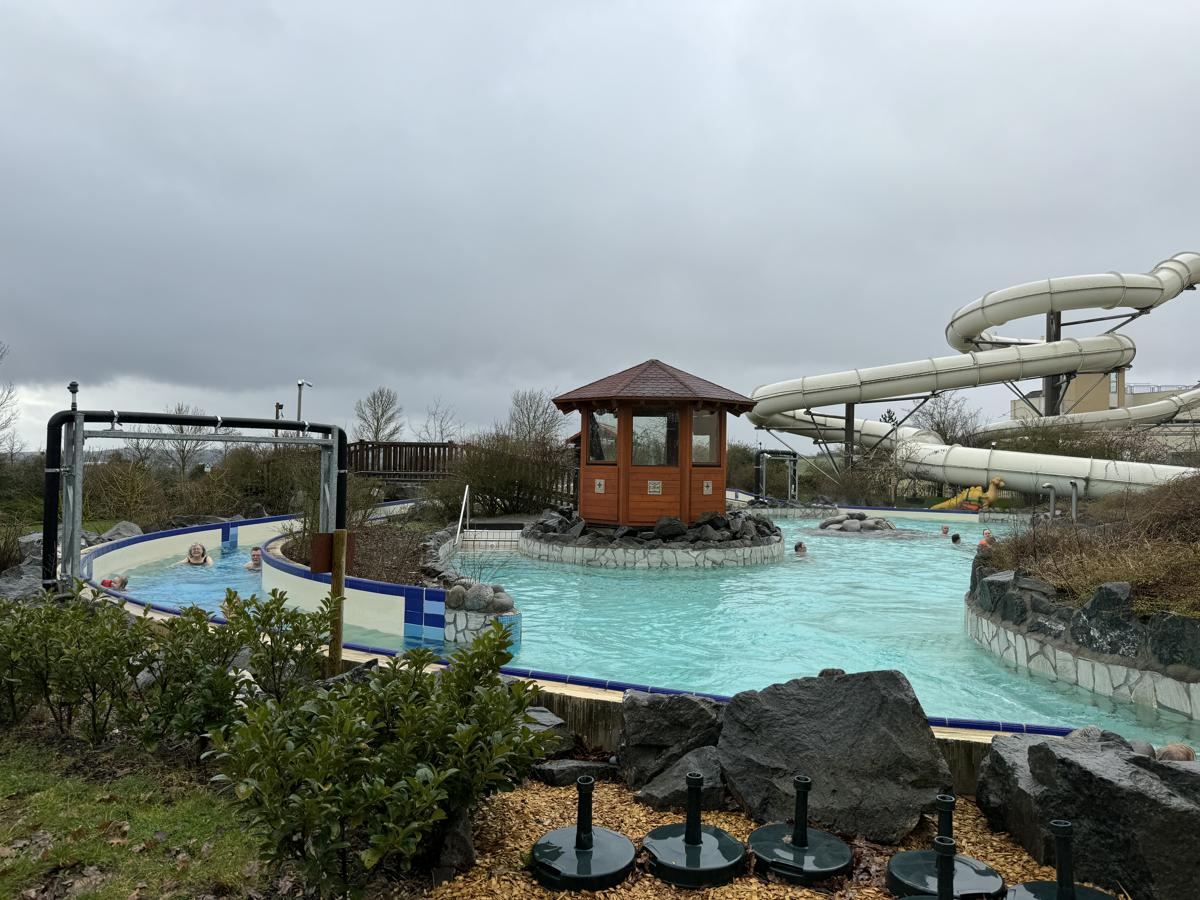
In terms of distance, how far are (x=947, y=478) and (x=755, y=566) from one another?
1470 cm

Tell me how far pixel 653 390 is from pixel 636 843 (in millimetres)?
12252

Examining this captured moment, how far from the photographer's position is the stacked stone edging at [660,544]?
44.9ft

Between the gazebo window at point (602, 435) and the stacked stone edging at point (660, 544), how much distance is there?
1348mm

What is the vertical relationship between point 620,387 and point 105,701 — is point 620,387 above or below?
above

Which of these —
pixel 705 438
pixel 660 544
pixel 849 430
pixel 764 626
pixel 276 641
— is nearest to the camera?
pixel 276 641

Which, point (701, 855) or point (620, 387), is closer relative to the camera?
point (701, 855)

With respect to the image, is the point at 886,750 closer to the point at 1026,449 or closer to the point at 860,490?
the point at 860,490

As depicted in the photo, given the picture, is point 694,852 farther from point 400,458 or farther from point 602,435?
point 400,458

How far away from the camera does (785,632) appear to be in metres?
8.36

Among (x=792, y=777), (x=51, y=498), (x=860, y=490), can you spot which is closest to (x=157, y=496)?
(x=51, y=498)

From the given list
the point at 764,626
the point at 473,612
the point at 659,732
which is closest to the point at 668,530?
the point at 764,626

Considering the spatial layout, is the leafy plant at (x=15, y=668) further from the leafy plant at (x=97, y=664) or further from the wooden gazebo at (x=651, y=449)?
the wooden gazebo at (x=651, y=449)

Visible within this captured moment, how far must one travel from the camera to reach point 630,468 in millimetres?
15125

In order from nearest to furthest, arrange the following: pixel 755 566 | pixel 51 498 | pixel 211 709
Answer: pixel 211 709 < pixel 51 498 < pixel 755 566
